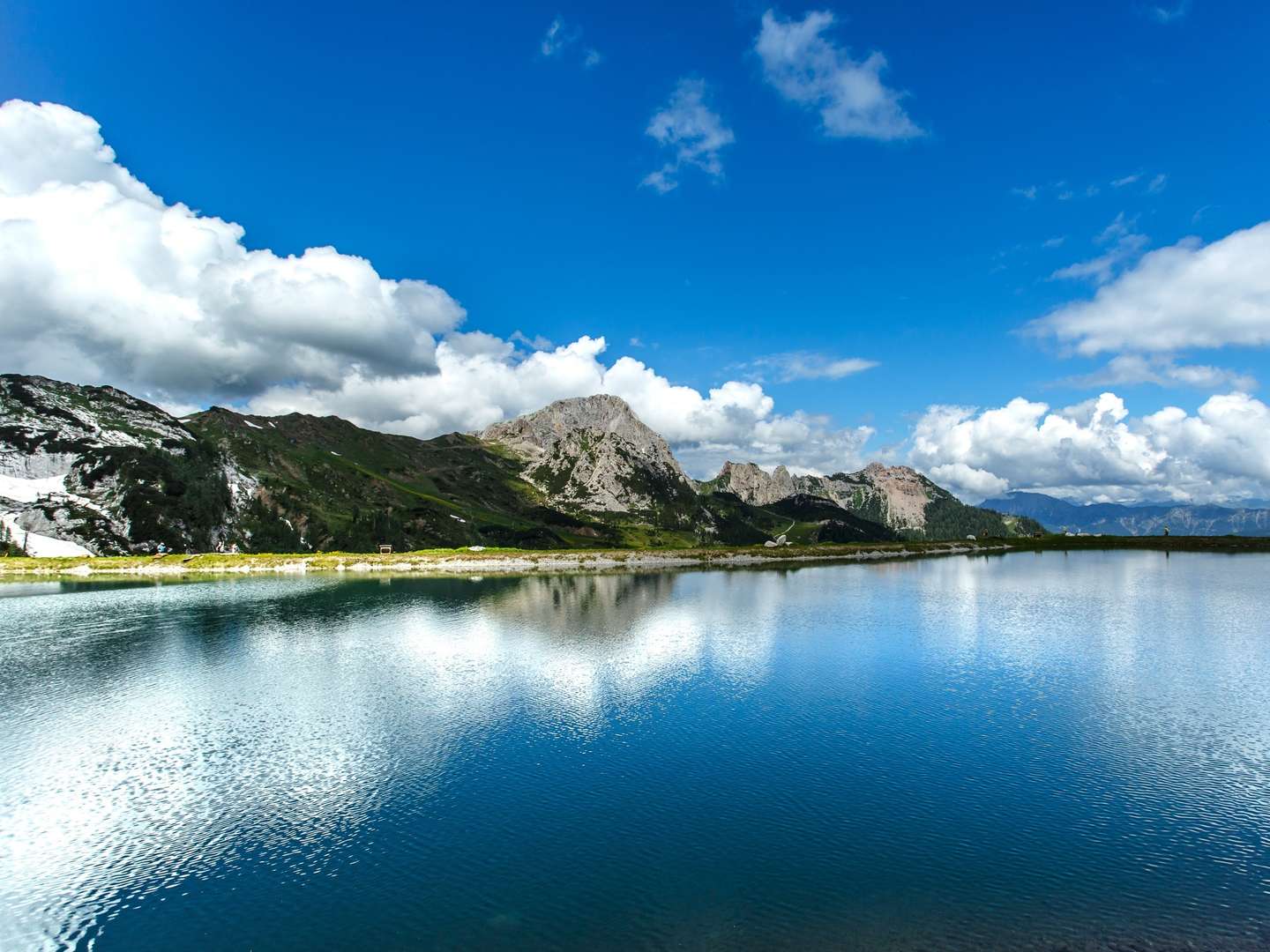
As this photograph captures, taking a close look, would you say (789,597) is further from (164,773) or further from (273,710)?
(164,773)

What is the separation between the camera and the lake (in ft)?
81.6

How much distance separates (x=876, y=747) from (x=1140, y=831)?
14186 mm

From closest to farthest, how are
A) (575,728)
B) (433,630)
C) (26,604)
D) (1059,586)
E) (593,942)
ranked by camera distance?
(593,942) < (575,728) < (433,630) < (26,604) < (1059,586)

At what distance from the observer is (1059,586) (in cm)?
14225

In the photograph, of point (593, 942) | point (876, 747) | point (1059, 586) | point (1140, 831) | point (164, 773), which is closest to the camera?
point (593, 942)

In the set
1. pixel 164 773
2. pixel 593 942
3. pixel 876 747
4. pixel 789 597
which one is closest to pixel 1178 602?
pixel 789 597

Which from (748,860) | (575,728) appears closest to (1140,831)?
(748,860)

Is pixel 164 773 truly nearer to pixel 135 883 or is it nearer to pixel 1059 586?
pixel 135 883

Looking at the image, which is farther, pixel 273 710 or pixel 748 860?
pixel 273 710

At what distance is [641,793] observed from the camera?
→ 3612 cm

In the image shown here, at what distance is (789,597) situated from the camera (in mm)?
128875

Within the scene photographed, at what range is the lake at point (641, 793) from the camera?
24.9 metres

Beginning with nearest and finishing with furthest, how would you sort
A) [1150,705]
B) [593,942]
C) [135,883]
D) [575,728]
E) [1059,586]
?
[593,942] → [135,883] → [575,728] → [1150,705] → [1059,586]

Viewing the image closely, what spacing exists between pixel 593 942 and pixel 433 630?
74750 mm
